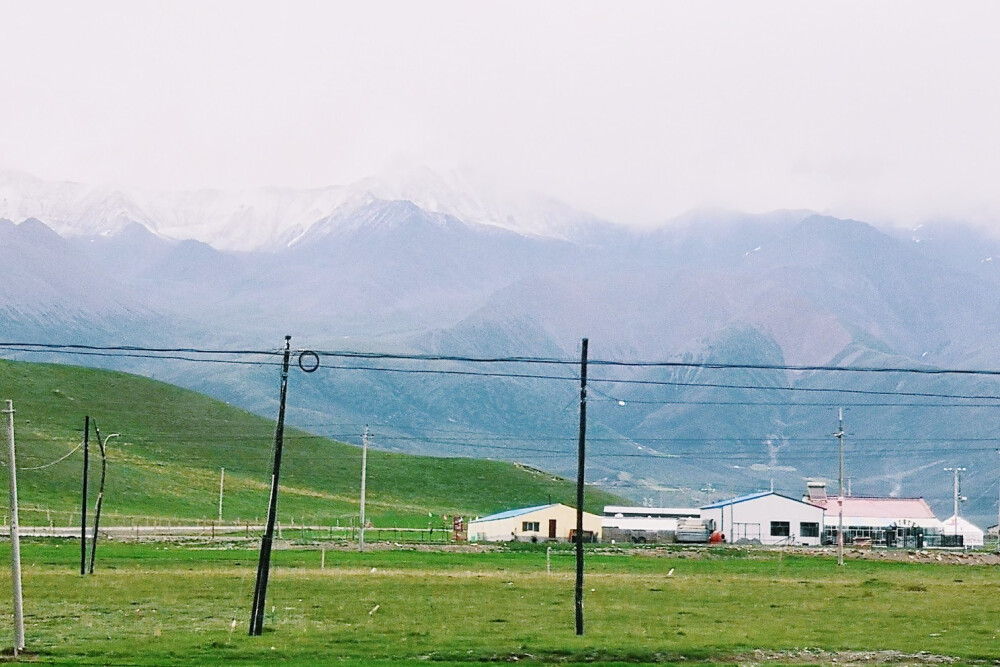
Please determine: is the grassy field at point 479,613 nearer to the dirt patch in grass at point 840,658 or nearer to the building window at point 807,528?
the dirt patch in grass at point 840,658

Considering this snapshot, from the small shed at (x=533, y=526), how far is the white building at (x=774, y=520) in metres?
20.8

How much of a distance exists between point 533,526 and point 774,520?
32.5 m

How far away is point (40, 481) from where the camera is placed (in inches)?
7603

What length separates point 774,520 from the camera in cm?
17600

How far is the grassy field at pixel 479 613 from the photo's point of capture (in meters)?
45.9

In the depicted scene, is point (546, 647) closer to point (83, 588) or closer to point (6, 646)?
point (6, 646)

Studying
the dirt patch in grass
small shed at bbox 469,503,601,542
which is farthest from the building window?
the dirt patch in grass

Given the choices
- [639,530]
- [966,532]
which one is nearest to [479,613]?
[639,530]

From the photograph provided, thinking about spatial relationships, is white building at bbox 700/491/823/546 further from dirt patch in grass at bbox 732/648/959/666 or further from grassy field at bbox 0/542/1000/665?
dirt patch in grass at bbox 732/648/959/666

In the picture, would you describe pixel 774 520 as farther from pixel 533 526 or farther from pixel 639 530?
pixel 533 526

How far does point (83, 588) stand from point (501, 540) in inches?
3513

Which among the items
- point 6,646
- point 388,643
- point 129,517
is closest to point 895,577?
point 388,643

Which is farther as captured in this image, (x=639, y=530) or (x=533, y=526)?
(x=639, y=530)

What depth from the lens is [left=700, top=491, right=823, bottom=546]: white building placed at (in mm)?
175125
